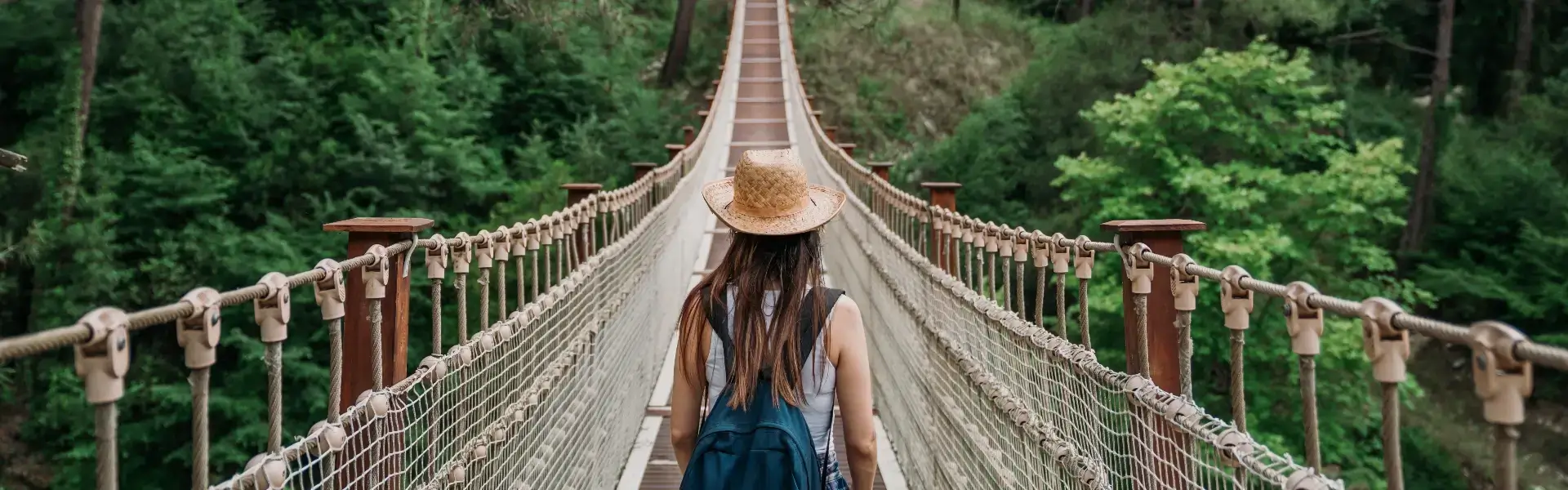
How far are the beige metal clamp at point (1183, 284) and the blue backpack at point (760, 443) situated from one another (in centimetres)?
45

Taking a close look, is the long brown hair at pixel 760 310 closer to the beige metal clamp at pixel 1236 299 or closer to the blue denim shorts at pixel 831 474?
the blue denim shorts at pixel 831 474

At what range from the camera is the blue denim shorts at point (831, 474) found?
5.52ft

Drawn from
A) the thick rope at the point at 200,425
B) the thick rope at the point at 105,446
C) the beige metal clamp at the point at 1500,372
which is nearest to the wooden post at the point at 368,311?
the thick rope at the point at 200,425

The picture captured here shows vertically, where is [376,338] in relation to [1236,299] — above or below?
below

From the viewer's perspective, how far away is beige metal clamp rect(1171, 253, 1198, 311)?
5.32ft

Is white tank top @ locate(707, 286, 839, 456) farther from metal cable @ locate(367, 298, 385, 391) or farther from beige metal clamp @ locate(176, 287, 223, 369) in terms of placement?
beige metal clamp @ locate(176, 287, 223, 369)

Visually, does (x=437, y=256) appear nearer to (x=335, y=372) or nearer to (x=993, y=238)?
(x=335, y=372)

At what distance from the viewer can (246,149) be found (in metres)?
13.0

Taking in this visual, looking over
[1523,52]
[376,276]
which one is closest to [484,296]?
[376,276]

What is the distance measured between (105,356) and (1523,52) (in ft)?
64.4

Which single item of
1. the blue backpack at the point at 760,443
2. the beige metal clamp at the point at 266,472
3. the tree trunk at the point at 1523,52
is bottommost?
the blue backpack at the point at 760,443

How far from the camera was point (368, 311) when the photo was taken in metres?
1.96

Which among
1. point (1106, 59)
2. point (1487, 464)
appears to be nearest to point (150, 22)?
point (1106, 59)

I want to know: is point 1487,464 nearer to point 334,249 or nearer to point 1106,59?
point 1106,59
